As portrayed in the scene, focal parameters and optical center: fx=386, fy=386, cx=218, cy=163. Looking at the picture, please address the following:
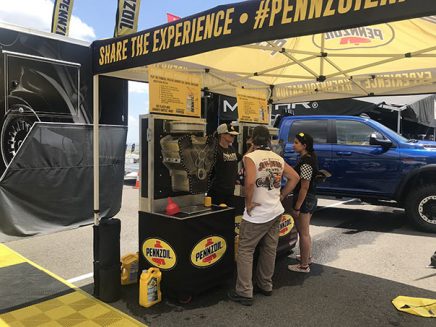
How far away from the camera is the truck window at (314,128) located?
8.21m

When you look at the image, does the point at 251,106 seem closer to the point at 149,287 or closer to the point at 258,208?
the point at 258,208

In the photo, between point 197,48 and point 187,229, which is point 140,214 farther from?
point 197,48

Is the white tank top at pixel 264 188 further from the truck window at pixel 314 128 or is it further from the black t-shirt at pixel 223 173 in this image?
the truck window at pixel 314 128

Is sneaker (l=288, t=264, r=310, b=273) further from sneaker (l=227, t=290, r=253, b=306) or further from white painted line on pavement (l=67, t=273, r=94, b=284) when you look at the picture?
white painted line on pavement (l=67, t=273, r=94, b=284)

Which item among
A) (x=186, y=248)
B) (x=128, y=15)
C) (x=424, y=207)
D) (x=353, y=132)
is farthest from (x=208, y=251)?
(x=128, y=15)

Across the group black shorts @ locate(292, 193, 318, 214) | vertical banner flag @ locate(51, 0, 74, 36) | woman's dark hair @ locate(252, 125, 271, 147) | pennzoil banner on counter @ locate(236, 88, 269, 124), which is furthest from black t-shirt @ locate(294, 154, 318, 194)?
vertical banner flag @ locate(51, 0, 74, 36)

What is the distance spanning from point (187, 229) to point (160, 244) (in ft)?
1.14

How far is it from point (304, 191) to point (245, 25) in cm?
226

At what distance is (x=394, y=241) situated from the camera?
6.46 metres

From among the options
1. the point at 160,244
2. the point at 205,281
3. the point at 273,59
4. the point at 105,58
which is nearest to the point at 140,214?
the point at 160,244

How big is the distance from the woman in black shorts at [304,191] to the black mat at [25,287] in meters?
2.74

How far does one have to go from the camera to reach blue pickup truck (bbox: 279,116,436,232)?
7.05 m

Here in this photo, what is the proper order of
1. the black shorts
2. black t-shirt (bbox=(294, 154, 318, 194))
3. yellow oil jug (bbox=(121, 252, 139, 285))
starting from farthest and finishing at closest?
the black shorts, black t-shirt (bbox=(294, 154, 318, 194)), yellow oil jug (bbox=(121, 252, 139, 285))

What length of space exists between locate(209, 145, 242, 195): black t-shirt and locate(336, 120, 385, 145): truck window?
147 inches
